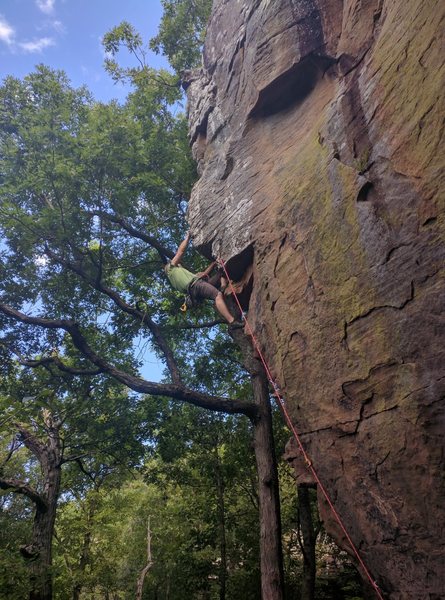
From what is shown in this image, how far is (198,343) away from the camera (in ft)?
34.4

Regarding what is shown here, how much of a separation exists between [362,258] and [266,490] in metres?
4.31

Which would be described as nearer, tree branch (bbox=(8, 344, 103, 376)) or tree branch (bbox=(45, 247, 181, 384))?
tree branch (bbox=(8, 344, 103, 376))

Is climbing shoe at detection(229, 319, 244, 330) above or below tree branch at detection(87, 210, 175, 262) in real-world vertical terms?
below

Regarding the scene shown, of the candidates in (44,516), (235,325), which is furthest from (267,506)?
(44,516)

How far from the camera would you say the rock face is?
9.91 feet

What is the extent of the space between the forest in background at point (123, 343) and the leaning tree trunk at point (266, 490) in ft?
1.24

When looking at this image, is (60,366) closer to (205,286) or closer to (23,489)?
(23,489)

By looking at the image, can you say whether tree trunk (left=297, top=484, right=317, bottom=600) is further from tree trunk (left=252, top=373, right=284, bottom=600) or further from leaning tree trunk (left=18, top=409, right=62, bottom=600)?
leaning tree trunk (left=18, top=409, right=62, bottom=600)

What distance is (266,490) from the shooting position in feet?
20.5

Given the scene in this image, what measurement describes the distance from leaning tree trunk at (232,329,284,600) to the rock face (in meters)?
2.41

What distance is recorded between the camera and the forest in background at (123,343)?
26.0ft

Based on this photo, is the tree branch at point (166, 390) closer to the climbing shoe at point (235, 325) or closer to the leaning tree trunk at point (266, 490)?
the leaning tree trunk at point (266, 490)

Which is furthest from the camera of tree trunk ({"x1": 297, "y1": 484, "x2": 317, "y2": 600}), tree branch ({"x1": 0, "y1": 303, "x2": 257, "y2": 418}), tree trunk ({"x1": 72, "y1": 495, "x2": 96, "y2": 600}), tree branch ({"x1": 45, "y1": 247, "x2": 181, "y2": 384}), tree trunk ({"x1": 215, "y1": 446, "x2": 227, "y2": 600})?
tree trunk ({"x1": 72, "y1": 495, "x2": 96, "y2": 600})

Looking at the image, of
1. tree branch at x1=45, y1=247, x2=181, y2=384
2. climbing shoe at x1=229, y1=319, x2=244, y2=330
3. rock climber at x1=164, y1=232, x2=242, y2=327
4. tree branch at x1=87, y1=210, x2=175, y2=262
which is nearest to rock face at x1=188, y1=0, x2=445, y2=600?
rock climber at x1=164, y1=232, x2=242, y2=327
